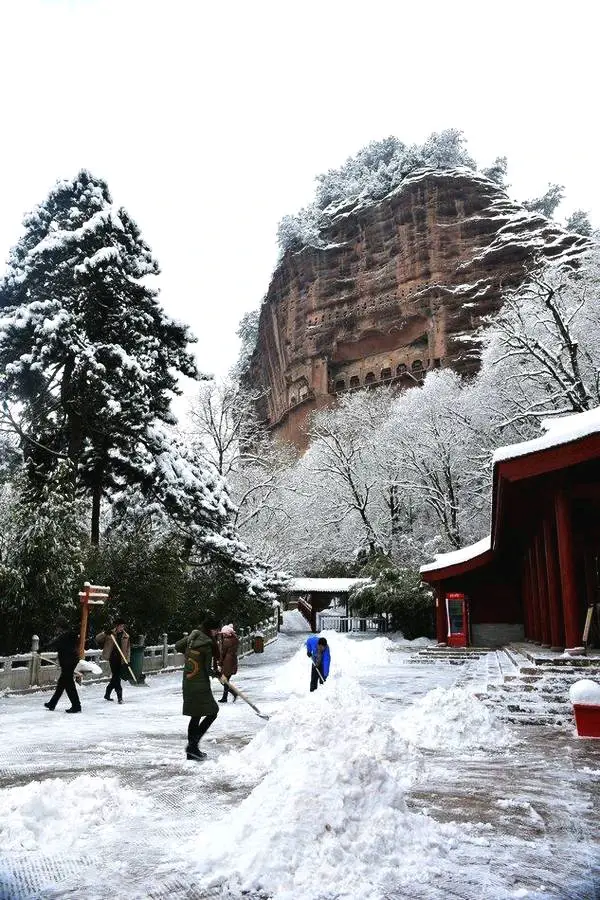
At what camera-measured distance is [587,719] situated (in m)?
8.16

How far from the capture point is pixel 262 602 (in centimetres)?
2769

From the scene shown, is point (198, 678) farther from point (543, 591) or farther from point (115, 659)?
point (543, 591)

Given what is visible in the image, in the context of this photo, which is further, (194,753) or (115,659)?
(115,659)

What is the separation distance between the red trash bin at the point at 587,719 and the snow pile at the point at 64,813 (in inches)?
204

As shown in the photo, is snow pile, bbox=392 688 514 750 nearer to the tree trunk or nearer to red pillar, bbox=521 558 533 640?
red pillar, bbox=521 558 533 640

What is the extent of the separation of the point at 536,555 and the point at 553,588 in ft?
14.9

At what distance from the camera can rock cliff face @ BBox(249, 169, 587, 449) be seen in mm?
60438

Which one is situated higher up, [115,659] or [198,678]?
[198,678]

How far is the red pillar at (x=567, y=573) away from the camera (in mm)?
11406

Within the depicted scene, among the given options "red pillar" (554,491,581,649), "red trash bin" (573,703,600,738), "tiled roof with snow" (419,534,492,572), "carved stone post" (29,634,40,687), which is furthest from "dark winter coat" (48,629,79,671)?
"tiled roof with snow" (419,534,492,572)

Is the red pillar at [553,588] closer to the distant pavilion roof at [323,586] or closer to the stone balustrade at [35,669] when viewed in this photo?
the stone balustrade at [35,669]

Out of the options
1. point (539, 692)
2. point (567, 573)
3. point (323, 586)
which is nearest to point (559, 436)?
point (567, 573)

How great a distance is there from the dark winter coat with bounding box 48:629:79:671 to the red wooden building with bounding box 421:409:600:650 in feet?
26.8

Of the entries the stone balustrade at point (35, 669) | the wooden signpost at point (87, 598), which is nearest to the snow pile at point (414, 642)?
the stone balustrade at point (35, 669)
